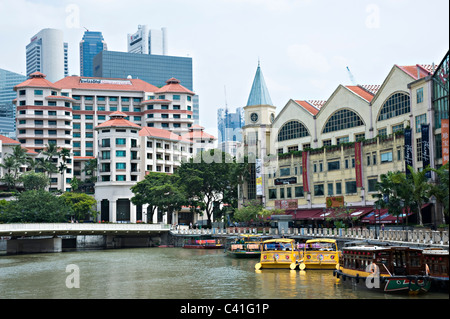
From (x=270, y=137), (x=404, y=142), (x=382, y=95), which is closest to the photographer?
(x=404, y=142)

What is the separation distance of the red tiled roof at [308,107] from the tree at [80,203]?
183 feet

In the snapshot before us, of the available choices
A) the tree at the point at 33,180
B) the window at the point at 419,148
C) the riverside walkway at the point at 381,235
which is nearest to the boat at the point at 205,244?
the riverside walkway at the point at 381,235

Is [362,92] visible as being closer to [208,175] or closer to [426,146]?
[426,146]

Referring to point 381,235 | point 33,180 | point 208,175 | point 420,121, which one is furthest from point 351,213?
point 33,180

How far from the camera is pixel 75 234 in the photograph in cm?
10150

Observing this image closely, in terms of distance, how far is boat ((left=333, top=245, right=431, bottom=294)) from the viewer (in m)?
39.2

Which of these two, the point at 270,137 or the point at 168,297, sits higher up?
the point at 270,137

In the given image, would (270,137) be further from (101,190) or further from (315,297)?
(315,297)

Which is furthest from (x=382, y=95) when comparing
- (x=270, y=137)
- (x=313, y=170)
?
(x=270, y=137)

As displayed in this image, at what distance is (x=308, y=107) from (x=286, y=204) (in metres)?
16.5

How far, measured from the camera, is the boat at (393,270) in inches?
1545

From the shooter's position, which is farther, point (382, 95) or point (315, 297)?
point (382, 95)
